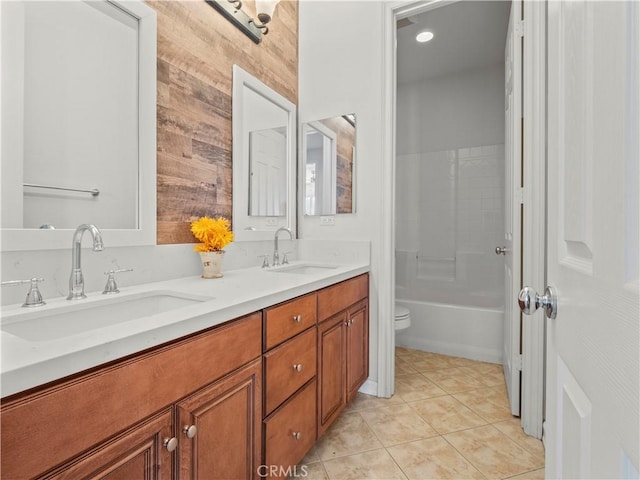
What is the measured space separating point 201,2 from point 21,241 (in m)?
1.35

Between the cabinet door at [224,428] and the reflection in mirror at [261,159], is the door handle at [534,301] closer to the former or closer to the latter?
the cabinet door at [224,428]

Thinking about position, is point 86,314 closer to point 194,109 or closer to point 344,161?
point 194,109

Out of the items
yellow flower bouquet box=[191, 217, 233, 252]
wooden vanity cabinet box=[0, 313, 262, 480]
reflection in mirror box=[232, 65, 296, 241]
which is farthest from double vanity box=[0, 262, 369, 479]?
reflection in mirror box=[232, 65, 296, 241]

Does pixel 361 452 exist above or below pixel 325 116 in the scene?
below

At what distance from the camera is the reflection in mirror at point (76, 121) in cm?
98

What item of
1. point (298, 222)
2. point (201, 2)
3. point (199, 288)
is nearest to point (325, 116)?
point (298, 222)

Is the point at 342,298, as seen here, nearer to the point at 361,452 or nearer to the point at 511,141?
the point at 361,452

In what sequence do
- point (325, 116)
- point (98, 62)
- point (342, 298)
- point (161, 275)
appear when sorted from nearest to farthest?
point (98, 62), point (161, 275), point (342, 298), point (325, 116)

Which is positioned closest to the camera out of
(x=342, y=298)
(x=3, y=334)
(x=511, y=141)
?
(x=3, y=334)

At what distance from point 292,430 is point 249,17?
6.94 ft

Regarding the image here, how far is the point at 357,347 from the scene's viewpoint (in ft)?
6.18

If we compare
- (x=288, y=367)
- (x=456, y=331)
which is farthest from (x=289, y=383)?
(x=456, y=331)

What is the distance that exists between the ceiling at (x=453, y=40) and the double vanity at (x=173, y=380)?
235cm

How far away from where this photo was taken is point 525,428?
66.5 inches
